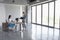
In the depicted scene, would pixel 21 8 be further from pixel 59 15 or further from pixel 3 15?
pixel 59 15

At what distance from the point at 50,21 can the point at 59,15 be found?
1.31 metres

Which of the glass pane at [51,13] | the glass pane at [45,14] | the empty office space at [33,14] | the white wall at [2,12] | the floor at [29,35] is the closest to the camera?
the floor at [29,35]

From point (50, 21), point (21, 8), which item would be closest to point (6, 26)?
point (50, 21)

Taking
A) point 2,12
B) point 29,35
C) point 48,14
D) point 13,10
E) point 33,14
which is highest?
point 13,10

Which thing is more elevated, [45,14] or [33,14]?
[33,14]

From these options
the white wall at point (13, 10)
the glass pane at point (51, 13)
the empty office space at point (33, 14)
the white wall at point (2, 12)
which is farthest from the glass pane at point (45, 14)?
the white wall at point (2, 12)

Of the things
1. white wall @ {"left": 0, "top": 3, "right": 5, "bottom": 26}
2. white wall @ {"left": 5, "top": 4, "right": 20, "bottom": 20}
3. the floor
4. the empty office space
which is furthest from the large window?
white wall @ {"left": 0, "top": 3, "right": 5, "bottom": 26}

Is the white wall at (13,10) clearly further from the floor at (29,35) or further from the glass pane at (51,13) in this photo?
the floor at (29,35)

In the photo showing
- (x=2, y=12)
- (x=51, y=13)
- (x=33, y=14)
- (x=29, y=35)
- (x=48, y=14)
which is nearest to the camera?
(x=29, y=35)

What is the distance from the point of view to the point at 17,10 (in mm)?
13734

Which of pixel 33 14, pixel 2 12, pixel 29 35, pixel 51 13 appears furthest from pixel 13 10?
pixel 29 35

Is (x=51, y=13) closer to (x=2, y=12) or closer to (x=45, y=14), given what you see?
(x=45, y=14)

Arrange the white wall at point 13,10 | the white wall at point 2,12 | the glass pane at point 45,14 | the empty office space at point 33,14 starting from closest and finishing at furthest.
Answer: the empty office space at point 33,14, the glass pane at point 45,14, the white wall at point 2,12, the white wall at point 13,10

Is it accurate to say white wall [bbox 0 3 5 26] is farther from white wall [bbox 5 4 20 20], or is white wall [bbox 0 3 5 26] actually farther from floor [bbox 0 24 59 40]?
floor [bbox 0 24 59 40]
